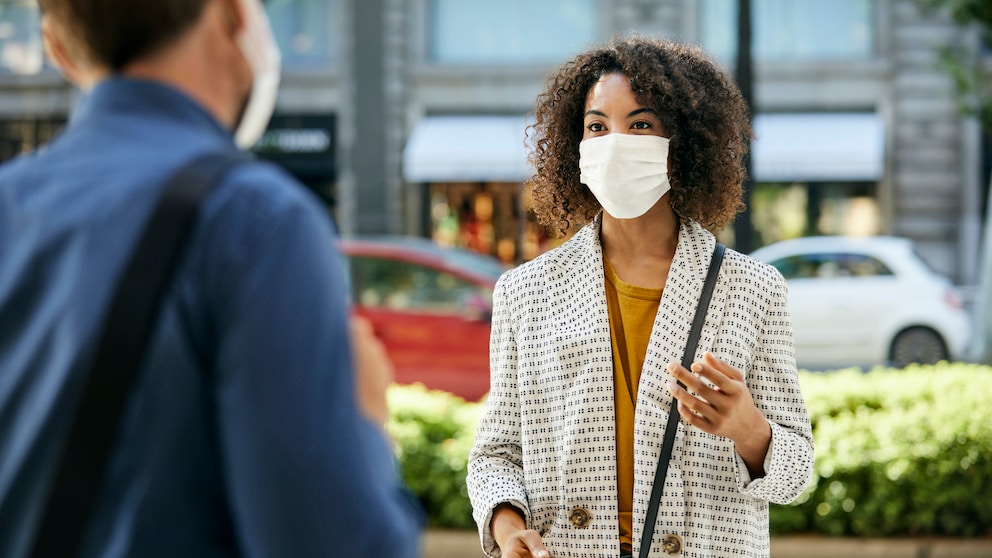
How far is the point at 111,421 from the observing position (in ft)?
3.78

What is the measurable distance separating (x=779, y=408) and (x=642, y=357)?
299mm

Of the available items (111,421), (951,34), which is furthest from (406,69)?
(111,421)

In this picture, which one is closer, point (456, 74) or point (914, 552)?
point (914, 552)

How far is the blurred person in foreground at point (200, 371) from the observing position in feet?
3.83

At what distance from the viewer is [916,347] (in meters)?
14.3

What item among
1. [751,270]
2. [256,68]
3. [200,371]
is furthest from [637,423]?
[200,371]

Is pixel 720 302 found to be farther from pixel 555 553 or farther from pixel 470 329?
pixel 470 329

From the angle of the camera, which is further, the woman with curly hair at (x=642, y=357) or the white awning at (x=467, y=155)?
the white awning at (x=467, y=155)

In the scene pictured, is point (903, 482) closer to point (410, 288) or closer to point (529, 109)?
point (410, 288)

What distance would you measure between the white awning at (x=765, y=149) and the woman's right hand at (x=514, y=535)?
1752 centimetres

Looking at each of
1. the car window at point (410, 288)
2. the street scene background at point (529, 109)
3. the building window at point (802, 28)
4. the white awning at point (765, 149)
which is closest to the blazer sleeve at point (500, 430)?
the car window at point (410, 288)

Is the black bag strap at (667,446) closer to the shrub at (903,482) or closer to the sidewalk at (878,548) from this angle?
the shrub at (903,482)

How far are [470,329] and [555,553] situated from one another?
7.44 m

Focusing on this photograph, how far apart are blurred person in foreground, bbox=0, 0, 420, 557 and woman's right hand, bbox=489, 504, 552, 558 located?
113 cm
